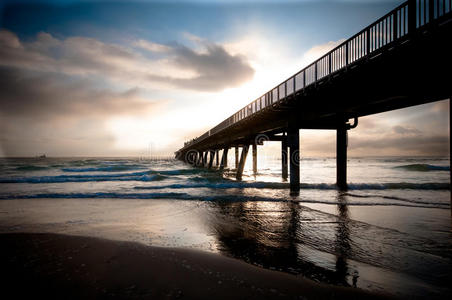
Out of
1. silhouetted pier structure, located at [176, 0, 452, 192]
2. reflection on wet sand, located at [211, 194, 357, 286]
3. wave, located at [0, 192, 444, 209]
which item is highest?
silhouetted pier structure, located at [176, 0, 452, 192]

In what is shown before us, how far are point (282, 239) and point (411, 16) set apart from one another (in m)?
6.95

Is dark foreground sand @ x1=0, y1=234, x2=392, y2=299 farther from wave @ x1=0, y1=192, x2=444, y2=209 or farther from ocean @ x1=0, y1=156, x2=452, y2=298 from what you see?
wave @ x1=0, y1=192, x2=444, y2=209

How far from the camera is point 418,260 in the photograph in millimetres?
4141

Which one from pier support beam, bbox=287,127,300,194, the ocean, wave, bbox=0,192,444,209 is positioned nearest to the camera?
the ocean

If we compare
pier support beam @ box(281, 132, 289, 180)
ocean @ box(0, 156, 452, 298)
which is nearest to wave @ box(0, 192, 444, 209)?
ocean @ box(0, 156, 452, 298)

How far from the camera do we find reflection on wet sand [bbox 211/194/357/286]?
147 inches

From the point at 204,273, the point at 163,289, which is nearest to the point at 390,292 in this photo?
the point at 204,273

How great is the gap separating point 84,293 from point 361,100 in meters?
10.4

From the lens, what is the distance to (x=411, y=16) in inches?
242

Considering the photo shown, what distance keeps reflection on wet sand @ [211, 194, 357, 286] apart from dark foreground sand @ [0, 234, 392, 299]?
14.4 inches

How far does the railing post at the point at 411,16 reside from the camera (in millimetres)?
6043

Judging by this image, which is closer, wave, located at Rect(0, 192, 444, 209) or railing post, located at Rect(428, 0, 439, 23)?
railing post, located at Rect(428, 0, 439, 23)

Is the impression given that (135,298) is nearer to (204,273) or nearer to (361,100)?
(204,273)

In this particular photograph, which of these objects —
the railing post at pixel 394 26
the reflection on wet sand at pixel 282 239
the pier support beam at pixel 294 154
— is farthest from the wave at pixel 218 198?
the railing post at pixel 394 26
